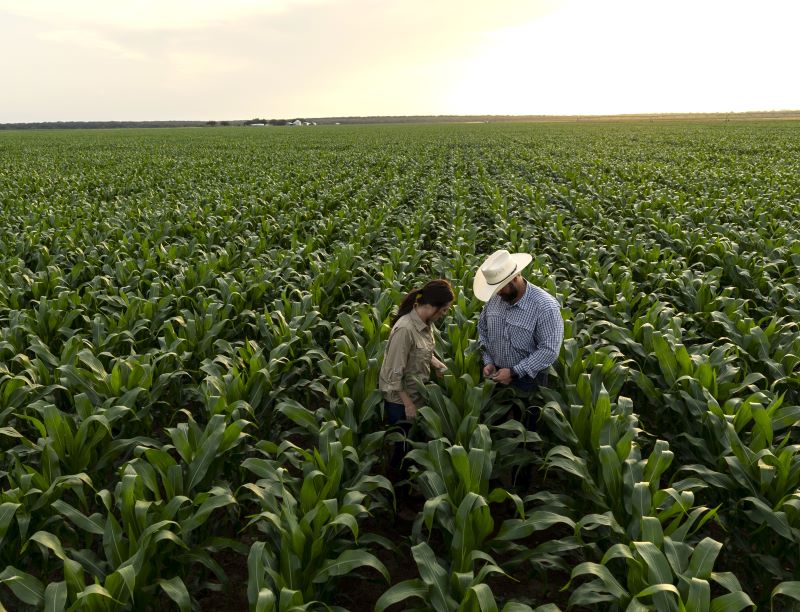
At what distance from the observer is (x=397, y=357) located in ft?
11.4

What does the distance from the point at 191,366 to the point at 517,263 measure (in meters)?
3.34

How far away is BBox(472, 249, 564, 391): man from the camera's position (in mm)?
3553

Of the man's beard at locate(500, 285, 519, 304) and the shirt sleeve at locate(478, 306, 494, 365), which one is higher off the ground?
the man's beard at locate(500, 285, 519, 304)

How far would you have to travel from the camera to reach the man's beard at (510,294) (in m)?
3.59

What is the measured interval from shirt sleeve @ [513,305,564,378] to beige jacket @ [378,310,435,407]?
0.65 metres

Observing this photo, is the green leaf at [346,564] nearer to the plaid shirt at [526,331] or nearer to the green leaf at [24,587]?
the green leaf at [24,587]

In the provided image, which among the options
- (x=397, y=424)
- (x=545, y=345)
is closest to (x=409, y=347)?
(x=397, y=424)

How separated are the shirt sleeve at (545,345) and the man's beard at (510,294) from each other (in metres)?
0.23

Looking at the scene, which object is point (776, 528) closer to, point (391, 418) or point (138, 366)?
point (391, 418)

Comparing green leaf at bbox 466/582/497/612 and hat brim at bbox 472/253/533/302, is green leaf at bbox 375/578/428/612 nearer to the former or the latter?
green leaf at bbox 466/582/497/612

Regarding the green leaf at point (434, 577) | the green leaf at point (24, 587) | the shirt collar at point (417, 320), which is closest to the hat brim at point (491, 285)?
the shirt collar at point (417, 320)

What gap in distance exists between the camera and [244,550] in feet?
9.62

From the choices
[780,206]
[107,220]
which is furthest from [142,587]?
[780,206]

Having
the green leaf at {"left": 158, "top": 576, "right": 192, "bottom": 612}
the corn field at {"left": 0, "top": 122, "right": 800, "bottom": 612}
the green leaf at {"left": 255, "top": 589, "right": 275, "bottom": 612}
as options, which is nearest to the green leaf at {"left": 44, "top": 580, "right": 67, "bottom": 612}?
the corn field at {"left": 0, "top": 122, "right": 800, "bottom": 612}
